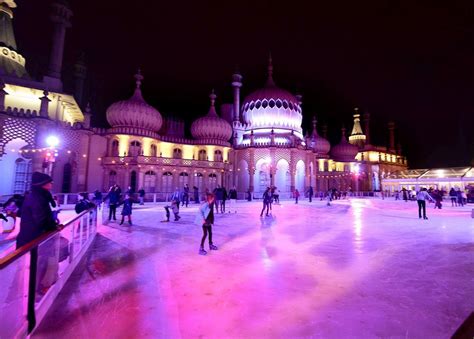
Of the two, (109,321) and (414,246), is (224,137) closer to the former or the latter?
(414,246)

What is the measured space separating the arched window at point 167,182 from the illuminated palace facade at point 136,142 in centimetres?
11

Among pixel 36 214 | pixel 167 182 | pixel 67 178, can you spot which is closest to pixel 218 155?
pixel 167 182

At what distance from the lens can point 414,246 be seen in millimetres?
7098

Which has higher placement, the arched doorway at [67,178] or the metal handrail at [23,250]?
the arched doorway at [67,178]

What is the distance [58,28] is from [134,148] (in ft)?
45.3

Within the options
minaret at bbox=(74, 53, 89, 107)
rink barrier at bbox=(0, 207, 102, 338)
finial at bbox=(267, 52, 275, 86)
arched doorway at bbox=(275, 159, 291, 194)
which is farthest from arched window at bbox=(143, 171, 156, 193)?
finial at bbox=(267, 52, 275, 86)

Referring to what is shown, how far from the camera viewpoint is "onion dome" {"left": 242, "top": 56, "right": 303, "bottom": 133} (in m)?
40.0

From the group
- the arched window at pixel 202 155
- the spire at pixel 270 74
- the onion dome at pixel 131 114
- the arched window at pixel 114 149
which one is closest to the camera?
the arched window at pixel 114 149

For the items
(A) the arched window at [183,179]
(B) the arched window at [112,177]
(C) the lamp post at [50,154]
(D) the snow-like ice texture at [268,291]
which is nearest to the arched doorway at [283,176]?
(A) the arched window at [183,179]

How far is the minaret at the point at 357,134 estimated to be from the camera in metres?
59.2

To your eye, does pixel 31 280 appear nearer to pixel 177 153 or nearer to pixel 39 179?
pixel 39 179

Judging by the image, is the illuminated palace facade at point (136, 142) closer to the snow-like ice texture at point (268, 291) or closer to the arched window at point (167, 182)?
the arched window at point (167, 182)

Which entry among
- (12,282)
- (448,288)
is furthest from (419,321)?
(12,282)

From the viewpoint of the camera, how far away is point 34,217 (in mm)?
3764
